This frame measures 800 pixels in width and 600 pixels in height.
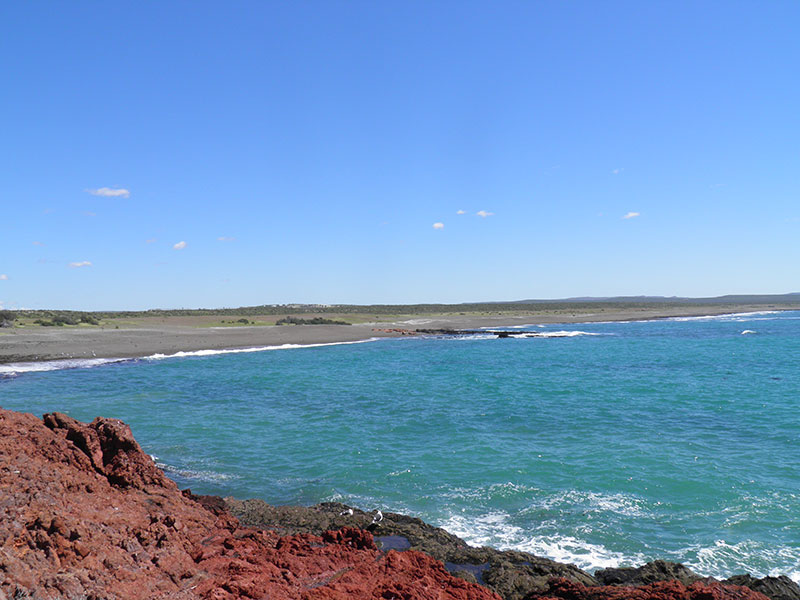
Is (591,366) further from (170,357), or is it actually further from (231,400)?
(170,357)

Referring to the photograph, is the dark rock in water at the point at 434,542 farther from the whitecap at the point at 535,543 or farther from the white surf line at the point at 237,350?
the white surf line at the point at 237,350

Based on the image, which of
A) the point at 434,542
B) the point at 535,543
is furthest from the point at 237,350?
the point at 535,543

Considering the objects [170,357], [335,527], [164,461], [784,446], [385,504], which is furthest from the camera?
[170,357]

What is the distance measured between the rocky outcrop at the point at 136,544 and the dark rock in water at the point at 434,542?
58 centimetres

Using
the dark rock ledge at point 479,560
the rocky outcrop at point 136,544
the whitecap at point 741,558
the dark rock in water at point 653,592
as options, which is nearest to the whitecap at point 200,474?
the dark rock ledge at point 479,560

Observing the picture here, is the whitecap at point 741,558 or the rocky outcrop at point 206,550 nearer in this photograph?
the rocky outcrop at point 206,550

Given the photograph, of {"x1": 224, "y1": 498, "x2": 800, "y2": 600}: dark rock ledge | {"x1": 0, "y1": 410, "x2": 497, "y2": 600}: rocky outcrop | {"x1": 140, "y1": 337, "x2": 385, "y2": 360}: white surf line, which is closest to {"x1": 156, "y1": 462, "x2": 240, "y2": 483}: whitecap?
{"x1": 224, "y1": 498, "x2": 800, "y2": 600}: dark rock ledge

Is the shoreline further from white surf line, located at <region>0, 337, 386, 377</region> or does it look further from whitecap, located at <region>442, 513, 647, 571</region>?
whitecap, located at <region>442, 513, 647, 571</region>

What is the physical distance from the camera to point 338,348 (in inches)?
2098

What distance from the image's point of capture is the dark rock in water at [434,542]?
27.9ft

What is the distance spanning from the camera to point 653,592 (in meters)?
7.32

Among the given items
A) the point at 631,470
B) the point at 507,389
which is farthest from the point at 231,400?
the point at 631,470

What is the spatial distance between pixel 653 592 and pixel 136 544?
7598 mm

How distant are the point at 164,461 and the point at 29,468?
747cm
